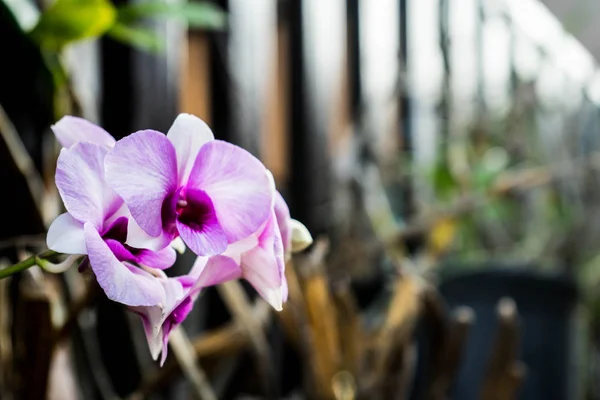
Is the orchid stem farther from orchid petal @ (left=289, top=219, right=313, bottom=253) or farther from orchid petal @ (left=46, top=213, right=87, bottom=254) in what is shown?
orchid petal @ (left=289, top=219, right=313, bottom=253)

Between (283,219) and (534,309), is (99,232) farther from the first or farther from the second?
(534,309)

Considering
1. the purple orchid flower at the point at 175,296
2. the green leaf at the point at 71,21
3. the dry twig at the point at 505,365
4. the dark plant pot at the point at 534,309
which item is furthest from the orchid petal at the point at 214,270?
the dark plant pot at the point at 534,309

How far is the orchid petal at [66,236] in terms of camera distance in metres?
0.24

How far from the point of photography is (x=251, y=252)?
28 cm

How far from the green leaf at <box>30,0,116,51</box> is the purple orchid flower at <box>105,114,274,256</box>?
11.3 inches

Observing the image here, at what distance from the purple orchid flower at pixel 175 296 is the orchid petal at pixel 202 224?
17mm

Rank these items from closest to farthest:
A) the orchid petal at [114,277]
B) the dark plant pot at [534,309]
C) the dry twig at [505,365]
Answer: the orchid petal at [114,277]
the dry twig at [505,365]
the dark plant pot at [534,309]

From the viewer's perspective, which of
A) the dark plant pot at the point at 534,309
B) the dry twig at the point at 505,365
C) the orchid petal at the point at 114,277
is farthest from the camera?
the dark plant pot at the point at 534,309

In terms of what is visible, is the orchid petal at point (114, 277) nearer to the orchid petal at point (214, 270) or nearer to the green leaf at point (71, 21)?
the orchid petal at point (214, 270)

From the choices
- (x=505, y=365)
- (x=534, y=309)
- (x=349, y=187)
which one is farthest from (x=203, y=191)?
(x=534, y=309)

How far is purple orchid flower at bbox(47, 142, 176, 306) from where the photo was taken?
233 millimetres

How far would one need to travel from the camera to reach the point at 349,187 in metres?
1.51

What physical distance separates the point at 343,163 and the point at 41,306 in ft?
5.19

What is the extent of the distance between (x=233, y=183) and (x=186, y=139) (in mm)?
25
